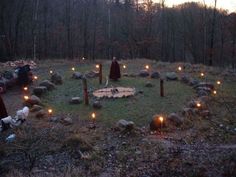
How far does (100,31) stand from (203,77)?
81.0 ft

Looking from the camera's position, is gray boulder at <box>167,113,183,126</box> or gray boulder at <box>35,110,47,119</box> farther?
gray boulder at <box>35,110,47,119</box>

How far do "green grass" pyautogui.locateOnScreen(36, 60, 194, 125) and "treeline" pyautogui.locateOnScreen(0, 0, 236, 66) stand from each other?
18.0 metres

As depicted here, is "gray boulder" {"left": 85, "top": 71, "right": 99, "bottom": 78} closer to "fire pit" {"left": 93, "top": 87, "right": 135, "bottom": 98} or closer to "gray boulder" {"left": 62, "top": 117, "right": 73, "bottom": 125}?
"fire pit" {"left": 93, "top": 87, "right": 135, "bottom": 98}

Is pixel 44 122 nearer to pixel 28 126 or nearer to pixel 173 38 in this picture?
pixel 28 126

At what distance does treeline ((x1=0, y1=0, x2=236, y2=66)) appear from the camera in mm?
37469

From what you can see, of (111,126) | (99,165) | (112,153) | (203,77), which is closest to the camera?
(99,165)

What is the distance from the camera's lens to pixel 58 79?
60.8 ft

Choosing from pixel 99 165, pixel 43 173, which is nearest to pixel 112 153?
pixel 99 165

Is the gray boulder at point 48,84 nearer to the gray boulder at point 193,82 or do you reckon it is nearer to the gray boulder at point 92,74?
the gray boulder at point 92,74

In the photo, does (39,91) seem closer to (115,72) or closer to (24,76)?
(24,76)

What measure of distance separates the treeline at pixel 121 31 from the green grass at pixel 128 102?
18.0m

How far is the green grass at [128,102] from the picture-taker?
45.3 ft

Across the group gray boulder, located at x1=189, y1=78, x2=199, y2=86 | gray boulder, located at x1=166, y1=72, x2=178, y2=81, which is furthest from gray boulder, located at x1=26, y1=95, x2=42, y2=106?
gray boulder, located at x1=189, y1=78, x2=199, y2=86

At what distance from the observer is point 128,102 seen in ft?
50.4
